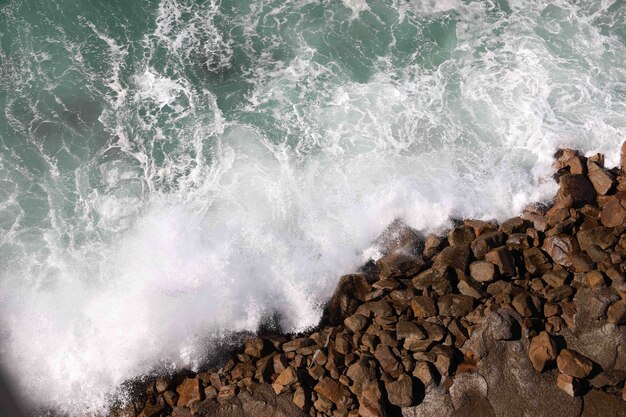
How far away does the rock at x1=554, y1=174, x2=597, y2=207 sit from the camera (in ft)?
58.6

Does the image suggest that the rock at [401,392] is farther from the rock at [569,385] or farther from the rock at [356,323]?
the rock at [569,385]

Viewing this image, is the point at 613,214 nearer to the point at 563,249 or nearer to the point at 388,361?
the point at 563,249

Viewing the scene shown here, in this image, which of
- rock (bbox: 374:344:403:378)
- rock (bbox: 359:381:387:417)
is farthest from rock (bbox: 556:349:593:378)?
rock (bbox: 359:381:387:417)

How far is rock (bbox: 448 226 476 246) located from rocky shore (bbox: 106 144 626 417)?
45mm

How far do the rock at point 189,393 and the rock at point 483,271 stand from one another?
9193 mm

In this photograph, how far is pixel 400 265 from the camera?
16.8 m

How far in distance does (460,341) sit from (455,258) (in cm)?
283

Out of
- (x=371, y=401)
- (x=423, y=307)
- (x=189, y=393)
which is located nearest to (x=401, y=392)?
(x=371, y=401)

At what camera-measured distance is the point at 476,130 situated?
838 inches

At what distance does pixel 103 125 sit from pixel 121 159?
2.01 metres

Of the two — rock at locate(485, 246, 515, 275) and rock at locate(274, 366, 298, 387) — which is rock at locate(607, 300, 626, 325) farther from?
rock at locate(274, 366, 298, 387)

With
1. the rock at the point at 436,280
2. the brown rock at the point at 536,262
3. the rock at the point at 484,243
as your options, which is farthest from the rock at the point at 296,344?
the brown rock at the point at 536,262

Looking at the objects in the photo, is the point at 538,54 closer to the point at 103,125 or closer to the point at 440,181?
the point at 440,181

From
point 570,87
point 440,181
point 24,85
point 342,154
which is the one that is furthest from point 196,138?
point 570,87
